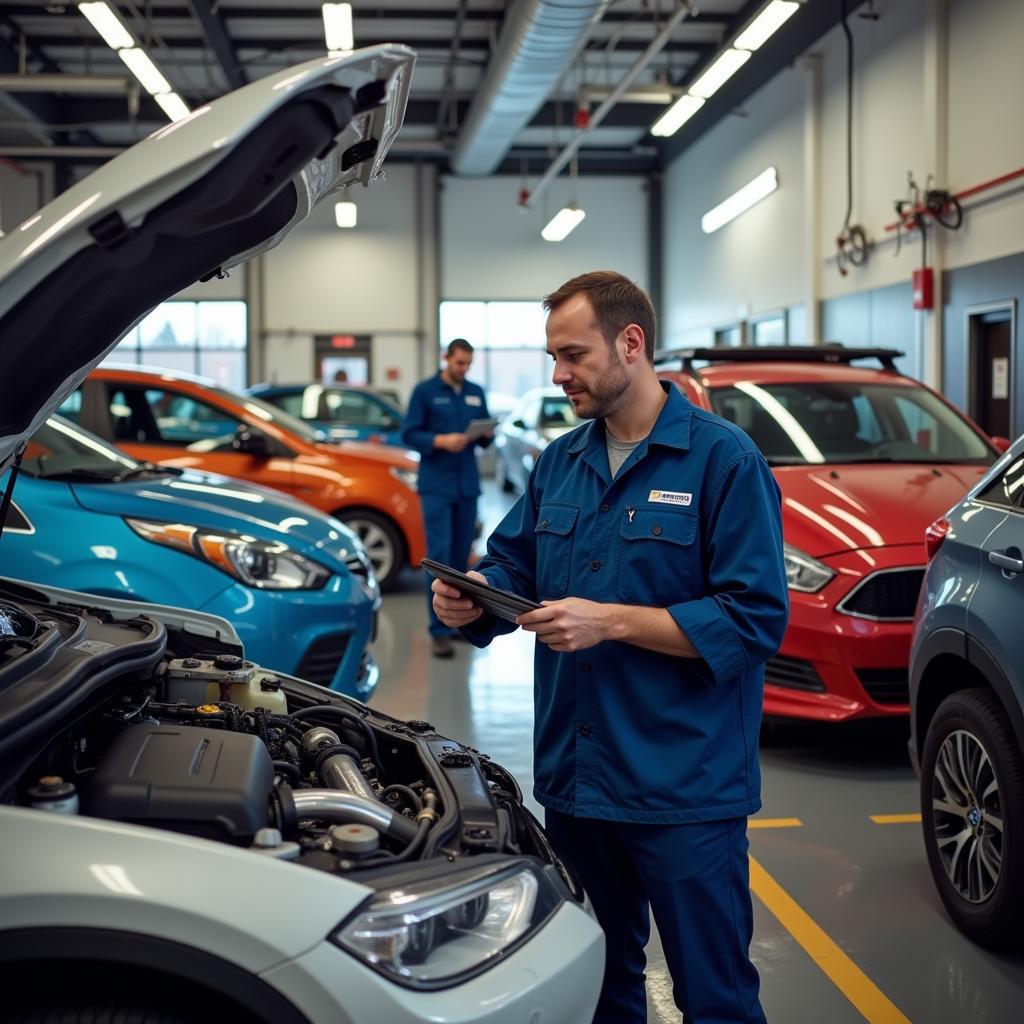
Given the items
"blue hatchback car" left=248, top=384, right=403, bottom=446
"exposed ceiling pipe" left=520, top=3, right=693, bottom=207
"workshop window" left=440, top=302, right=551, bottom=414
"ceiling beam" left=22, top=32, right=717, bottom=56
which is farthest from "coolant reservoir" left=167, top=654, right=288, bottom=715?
"workshop window" left=440, top=302, right=551, bottom=414

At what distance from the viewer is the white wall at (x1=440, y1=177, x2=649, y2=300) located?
20.9 m

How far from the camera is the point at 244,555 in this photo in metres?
4.45

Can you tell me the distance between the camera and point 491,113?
14.9 m

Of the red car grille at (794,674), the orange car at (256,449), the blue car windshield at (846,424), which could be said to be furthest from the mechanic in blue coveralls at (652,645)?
the orange car at (256,449)

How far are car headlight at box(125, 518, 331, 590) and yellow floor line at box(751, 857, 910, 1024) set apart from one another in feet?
6.37

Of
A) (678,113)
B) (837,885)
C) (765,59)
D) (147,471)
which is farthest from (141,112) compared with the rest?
(837,885)

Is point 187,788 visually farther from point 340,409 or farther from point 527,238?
point 527,238

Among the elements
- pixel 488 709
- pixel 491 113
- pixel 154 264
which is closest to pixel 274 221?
pixel 154 264

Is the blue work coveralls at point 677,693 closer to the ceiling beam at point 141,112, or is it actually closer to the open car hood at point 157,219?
the open car hood at point 157,219

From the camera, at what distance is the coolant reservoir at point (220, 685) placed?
2.57 m

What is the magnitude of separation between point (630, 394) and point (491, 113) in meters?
13.4

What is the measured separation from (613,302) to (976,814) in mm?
1783

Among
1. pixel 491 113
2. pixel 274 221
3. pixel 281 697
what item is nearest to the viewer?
pixel 274 221

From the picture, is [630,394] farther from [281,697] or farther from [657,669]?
[281,697]
